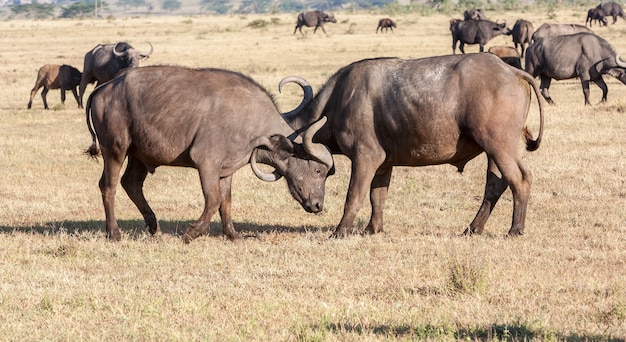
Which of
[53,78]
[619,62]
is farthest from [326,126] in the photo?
[53,78]

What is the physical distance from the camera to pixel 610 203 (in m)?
11.5

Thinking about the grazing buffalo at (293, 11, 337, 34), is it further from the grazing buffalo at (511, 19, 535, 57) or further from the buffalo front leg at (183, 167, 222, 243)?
the buffalo front leg at (183, 167, 222, 243)

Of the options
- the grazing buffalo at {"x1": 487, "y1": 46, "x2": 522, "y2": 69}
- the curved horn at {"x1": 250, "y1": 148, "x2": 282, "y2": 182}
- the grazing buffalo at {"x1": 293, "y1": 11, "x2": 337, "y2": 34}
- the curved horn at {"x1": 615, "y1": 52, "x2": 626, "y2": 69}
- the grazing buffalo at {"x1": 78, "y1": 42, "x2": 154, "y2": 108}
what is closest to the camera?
the curved horn at {"x1": 250, "y1": 148, "x2": 282, "y2": 182}

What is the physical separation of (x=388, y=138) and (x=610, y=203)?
3181 millimetres

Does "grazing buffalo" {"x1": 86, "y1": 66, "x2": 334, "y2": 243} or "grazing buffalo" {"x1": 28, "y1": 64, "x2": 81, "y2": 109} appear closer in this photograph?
"grazing buffalo" {"x1": 86, "y1": 66, "x2": 334, "y2": 243}

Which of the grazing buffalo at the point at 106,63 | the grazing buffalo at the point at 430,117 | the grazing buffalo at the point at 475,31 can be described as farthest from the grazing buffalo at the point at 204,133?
the grazing buffalo at the point at 475,31

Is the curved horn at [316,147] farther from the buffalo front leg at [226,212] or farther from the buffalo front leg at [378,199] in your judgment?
the buffalo front leg at [226,212]

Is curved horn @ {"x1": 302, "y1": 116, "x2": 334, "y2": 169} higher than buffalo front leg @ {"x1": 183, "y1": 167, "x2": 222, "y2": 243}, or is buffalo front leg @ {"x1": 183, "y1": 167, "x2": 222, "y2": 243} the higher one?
curved horn @ {"x1": 302, "y1": 116, "x2": 334, "y2": 169}

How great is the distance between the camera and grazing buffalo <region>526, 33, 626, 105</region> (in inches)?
830

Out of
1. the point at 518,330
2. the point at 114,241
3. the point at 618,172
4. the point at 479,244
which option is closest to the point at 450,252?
the point at 479,244

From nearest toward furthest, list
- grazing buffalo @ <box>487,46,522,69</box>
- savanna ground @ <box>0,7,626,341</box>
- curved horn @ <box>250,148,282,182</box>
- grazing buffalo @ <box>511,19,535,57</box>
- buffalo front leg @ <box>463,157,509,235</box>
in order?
savanna ground @ <box>0,7,626,341</box>
curved horn @ <box>250,148,282,182</box>
buffalo front leg @ <box>463,157,509,235</box>
grazing buffalo @ <box>487,46,522,69</box>
grazing buffalo @ <box>511,19,535,57</box>

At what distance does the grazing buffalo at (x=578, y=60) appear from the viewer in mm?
21094

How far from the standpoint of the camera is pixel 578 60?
70.0 ft

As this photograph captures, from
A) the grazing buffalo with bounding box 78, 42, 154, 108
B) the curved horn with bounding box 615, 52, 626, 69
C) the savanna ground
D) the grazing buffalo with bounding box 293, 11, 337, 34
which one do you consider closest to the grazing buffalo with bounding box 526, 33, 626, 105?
the curved horn with bounding box 615, 52, 626, 69
